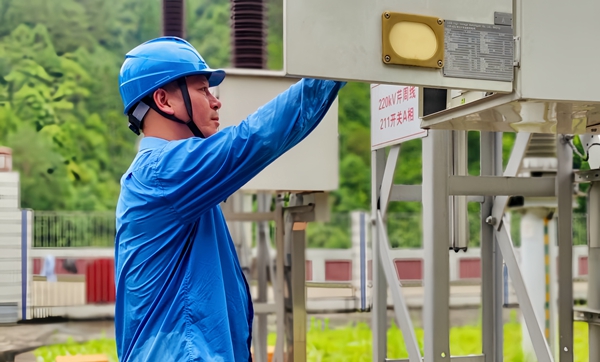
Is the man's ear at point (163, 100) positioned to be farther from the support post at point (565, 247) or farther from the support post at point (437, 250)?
the support post at point (565, 247)

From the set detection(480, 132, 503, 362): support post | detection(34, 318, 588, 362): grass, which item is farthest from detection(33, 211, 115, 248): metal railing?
detection(480, 132, 503, 362): support post

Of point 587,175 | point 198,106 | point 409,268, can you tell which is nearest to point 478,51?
point 198,106

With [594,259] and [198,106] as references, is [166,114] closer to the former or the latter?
A: [198,106]

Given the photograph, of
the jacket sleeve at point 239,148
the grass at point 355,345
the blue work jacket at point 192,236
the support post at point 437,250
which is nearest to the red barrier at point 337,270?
the grass at point 355,345

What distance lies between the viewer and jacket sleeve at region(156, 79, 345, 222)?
1.86 m

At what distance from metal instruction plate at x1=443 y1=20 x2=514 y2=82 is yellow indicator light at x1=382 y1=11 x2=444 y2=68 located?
0.03 meters

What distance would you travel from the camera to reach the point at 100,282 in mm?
13141

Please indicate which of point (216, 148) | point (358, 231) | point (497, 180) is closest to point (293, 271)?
point (497, 180)

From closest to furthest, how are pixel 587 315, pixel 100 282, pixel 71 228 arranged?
pixel 587 315 < pixel 100 282 < pixel 71 228

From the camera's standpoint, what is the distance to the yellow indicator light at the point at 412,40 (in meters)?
1.83

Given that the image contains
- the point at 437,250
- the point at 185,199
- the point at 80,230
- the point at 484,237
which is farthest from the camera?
the point at 80,230

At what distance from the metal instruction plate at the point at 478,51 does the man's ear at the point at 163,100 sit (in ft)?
2.65

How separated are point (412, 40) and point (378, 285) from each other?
2.89m

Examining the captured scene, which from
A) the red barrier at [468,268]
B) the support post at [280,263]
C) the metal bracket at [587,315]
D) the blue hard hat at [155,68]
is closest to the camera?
the blue hard hat at [155,68]
